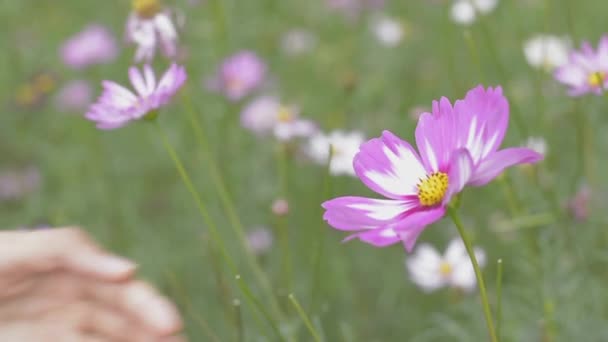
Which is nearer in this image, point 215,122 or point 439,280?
point 439,280

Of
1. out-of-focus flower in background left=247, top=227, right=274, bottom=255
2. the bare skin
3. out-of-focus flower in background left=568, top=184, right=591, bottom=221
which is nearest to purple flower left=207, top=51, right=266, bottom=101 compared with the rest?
out-of-focus flower in background left=247, top=227, right=274, bottom=255

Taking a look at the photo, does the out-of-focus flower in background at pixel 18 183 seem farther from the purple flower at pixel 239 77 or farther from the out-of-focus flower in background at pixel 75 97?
the purple flower at pixel 239 77

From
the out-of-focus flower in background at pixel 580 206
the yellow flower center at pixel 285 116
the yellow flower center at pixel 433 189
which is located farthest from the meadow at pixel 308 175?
the yellow flower center at pixel 433 189

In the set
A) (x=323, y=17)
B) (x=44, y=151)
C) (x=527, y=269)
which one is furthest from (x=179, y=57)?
(x=323, y=17)

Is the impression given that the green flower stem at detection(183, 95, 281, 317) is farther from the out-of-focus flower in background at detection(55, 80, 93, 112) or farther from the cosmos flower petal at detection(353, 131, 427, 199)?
the out-of-focus flower in background at detection(55, 80, 93, 112)

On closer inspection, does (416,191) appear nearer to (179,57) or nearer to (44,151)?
(179,57)

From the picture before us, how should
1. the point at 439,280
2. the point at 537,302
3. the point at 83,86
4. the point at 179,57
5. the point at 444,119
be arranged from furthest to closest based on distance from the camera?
the point at 83,86
the point at 179,57
the point at 439,280
the point at 537,302
the point at 444,119

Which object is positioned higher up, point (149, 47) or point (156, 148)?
point (156, 148)
